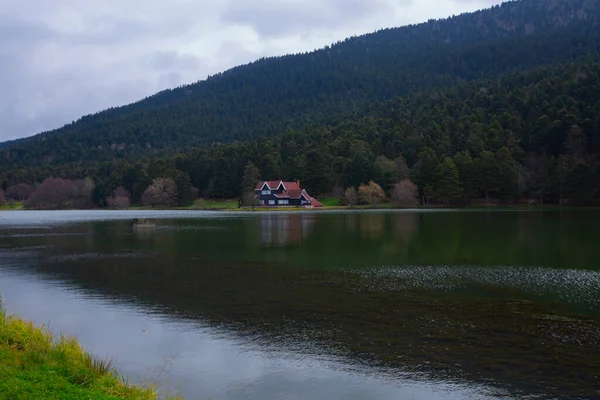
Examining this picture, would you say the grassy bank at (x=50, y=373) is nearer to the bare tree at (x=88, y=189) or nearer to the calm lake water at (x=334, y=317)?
the calm lake water at (x=334, y=317)

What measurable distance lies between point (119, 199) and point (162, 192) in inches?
731

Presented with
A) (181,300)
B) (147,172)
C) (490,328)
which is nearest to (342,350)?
(490,328)

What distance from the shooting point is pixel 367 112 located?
187m

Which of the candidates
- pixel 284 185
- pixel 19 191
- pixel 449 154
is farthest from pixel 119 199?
pixel 449 154

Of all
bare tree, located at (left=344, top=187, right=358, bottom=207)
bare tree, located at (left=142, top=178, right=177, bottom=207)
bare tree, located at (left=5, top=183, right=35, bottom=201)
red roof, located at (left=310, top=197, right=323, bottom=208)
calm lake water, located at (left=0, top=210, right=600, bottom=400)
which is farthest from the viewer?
bare tree, located at (left=5, top=183, right=35, bottom=201)

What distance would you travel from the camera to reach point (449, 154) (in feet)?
378

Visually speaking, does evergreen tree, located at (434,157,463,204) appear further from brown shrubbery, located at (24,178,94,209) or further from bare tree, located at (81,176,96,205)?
brown shrubbery, located at (24,178,94,209)

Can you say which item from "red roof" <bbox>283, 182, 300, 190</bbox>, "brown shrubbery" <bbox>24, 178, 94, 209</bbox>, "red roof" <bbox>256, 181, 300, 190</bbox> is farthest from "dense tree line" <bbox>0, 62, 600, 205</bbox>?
"brown shrubbery" <bbox>24, 178, 94, 209</bbox>

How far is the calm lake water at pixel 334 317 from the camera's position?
11.8 m

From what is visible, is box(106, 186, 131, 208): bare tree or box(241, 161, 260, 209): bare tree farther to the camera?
box(106, 186, 131, 208): bare tree

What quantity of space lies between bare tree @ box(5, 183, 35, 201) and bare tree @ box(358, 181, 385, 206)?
10823 centimetres

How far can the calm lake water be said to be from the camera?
1176cm

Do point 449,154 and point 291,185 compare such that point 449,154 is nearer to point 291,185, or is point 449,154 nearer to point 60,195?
point 291,185

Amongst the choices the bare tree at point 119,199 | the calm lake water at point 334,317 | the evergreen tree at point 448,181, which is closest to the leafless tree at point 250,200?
the evergreen tree at point 448,181
